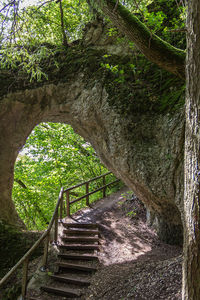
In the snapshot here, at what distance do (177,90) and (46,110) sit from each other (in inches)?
201

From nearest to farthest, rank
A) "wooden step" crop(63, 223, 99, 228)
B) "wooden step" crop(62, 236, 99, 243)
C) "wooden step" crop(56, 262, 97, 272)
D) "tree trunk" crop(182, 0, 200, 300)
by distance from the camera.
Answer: "tree trunk" crop(182, 0, 200, 300) < "wooden step" crop(56, 262, 97, 272) < "wooden step" crop(62, 236, 99, 243) < "wooden step" crop(63, 223, 99, 228)

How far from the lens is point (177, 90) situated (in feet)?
19.5

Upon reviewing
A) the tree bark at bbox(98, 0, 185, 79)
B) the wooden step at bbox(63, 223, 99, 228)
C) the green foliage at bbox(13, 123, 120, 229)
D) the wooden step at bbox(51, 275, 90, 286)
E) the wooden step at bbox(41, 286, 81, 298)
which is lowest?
the wooden step at bbox(41, 286, 81, 298)

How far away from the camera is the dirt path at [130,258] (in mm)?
4242

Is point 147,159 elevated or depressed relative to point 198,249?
elevated

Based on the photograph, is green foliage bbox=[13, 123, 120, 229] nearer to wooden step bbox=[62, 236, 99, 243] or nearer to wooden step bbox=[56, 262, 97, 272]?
wooden step bbox=[62, 236, 99, 243]

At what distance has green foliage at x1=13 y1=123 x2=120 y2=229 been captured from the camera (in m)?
12.0

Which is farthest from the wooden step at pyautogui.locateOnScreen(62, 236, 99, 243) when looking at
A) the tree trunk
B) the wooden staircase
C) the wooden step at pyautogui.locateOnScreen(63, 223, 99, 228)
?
the tree trunk

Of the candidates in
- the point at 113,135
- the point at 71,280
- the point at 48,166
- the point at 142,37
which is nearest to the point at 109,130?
the point at 113,135

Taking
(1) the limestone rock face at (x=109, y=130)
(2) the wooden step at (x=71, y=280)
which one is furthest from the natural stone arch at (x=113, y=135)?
(2) the wooden step at (x=71, y=280)

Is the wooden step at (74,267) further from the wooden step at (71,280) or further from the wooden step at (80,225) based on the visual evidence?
the wooden step at (80,225)

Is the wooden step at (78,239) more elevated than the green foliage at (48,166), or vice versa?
the green foliage at (48,166)

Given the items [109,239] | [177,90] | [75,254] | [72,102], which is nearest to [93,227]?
[109,239]

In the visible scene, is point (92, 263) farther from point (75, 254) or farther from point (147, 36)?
point (147, 36)
